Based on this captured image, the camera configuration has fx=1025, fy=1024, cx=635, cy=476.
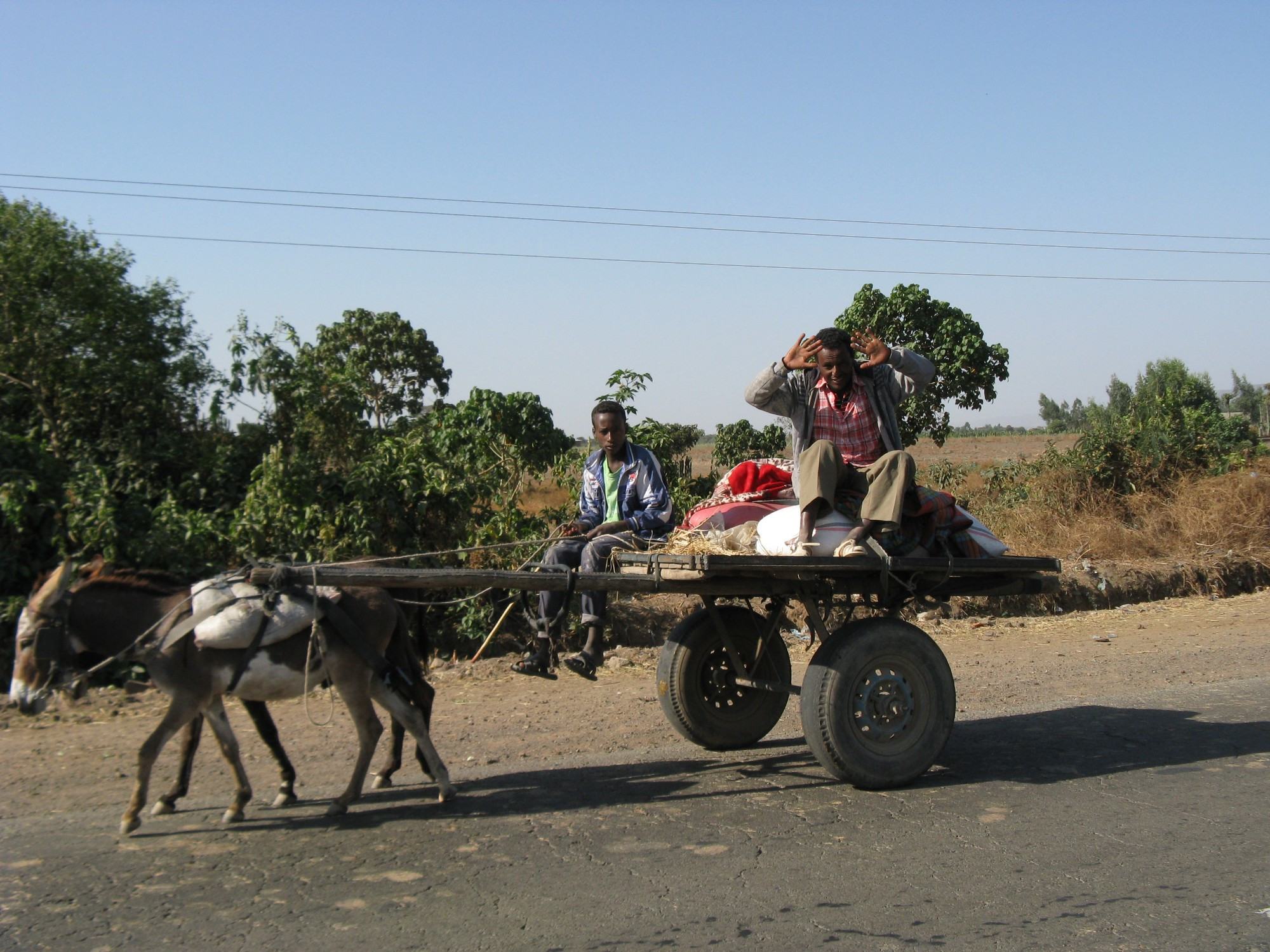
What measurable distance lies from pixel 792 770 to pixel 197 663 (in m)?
3.53

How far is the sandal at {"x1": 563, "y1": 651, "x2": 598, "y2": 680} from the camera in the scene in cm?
575

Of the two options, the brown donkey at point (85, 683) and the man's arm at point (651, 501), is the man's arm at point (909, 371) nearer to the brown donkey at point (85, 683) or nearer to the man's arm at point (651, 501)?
the man's arm at point (651, 501)

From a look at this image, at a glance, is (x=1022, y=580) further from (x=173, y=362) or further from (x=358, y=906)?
(x=173, y=362)

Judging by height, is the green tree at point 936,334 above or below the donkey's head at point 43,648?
above

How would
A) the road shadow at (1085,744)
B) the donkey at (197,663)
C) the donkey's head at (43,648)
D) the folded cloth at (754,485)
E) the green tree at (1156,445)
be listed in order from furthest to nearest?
the green tree at (1156,445) < the folded cloth at (754,485) < the road shadow at (1085,744) < the donkey at (197,663) < the donkey's head at (43,648)

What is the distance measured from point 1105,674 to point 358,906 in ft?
24.6

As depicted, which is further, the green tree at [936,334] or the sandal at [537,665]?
the green tree at [936,334]

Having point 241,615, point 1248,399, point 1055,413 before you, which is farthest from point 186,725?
point 1055,413

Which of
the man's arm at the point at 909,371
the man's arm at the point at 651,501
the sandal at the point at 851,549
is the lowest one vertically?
the sandal at the point at 851,549

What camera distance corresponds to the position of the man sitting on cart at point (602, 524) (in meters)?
5.89

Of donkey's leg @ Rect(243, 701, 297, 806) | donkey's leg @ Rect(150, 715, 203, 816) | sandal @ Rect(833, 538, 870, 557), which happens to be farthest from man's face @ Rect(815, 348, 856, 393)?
donkey's leg @ Rect(150, 715, 203, 816)

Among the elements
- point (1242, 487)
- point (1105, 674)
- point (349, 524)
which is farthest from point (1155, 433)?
point (349, 524)

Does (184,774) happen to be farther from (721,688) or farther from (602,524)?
(721,688)

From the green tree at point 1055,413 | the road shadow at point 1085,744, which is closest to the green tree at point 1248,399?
the green tree at point 1055,413
